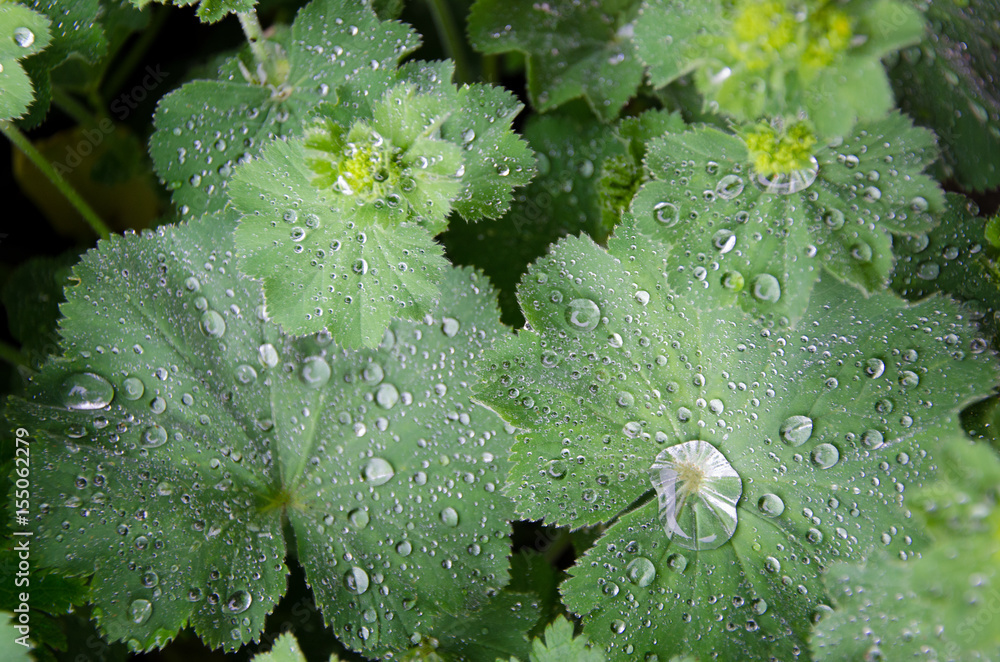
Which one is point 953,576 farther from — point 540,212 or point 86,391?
point 86,391

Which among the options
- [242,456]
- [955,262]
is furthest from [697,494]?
[242,456]

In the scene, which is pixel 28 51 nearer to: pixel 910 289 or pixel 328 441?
pixel 328 441

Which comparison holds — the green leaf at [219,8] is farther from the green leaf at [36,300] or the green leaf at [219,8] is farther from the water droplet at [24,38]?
the green leaf at [36,300]

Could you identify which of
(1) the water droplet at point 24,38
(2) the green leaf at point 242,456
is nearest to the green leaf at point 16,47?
(1) the water droplet at point 24,38

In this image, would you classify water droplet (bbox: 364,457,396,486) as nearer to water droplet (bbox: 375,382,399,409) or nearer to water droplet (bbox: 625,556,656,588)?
water droplet (bbox: 375,382,399,409)

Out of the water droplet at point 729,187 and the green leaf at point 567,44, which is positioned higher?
the green leaf at point 567,44
